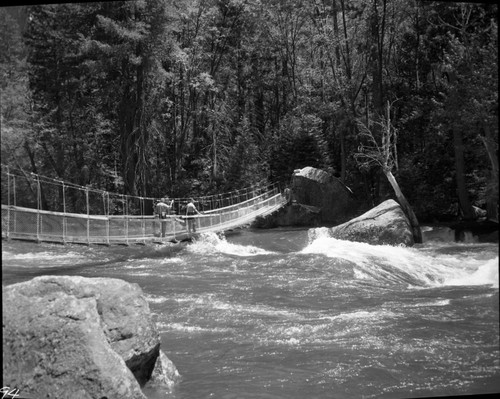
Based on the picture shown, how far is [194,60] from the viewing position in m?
4.87

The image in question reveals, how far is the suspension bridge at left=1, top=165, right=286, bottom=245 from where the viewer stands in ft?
8.89

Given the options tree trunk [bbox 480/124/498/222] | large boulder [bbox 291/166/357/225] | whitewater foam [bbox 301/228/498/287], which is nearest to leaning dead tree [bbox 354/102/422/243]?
whitewater foam [bbox 301/228/498/287]

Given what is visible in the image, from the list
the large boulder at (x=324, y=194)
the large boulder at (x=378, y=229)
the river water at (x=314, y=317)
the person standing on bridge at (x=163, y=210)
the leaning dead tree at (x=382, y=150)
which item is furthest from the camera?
the large boulder at (x=324, y=194)

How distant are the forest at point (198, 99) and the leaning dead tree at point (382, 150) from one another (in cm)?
4

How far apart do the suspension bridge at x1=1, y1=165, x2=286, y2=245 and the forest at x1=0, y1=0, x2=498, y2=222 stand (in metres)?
0.09

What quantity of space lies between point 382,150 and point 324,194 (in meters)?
7.94

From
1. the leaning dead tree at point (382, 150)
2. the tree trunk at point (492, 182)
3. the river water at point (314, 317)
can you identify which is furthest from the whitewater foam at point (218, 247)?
the tree trunk at point (492, 182)

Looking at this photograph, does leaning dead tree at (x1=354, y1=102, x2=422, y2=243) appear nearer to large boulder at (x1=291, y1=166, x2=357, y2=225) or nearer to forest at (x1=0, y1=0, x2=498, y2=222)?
forest at (x1=0, y1=0, x2=498, y2=222)

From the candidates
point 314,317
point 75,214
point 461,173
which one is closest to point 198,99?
point 75,214

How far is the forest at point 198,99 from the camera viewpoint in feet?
9.73

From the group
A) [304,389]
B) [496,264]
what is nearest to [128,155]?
[304,389]

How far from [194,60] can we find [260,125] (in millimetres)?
2637

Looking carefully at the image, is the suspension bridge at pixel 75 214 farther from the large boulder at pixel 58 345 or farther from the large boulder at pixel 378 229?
the large boulder at pixel 378 229

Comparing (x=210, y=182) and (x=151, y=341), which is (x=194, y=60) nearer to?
(x=210, y=182)
